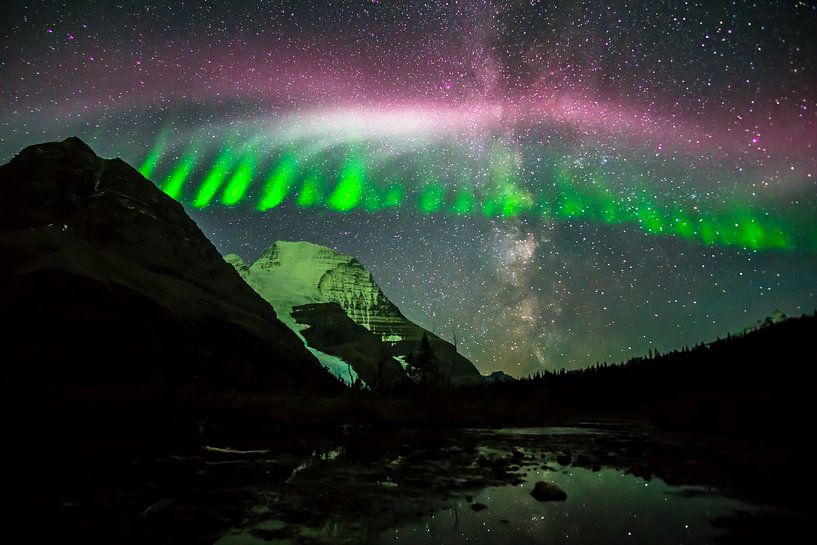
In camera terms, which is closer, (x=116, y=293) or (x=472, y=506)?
(x=472, y=506)

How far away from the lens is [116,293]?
182 ft

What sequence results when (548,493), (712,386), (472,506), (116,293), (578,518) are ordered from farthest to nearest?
(116,293), (712,386), (548,493), (472,506), (578,518)

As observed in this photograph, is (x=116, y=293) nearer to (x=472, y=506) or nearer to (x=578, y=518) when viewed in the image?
(x=472, y=506)

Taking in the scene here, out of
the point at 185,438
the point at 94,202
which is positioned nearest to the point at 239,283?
the point at 94,202

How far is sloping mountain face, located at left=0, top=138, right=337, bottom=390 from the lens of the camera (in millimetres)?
41781

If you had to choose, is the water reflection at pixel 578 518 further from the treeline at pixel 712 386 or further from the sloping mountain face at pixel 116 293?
the sloping mountain face at pixel 116 293

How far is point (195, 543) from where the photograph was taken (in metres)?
3.44

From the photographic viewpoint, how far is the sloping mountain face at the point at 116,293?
4178cm

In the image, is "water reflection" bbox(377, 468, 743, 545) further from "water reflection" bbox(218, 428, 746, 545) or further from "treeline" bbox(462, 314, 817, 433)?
"treeline" bbox(462, 314, 817, 433)

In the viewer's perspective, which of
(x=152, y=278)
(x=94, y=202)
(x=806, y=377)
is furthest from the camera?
(x=94, y=202)

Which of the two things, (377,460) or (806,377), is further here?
(806,377)

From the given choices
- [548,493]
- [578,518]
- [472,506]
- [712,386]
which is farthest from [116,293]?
[712,386]

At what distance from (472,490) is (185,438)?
8.84m

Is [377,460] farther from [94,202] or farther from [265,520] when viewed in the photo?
[94,202]
